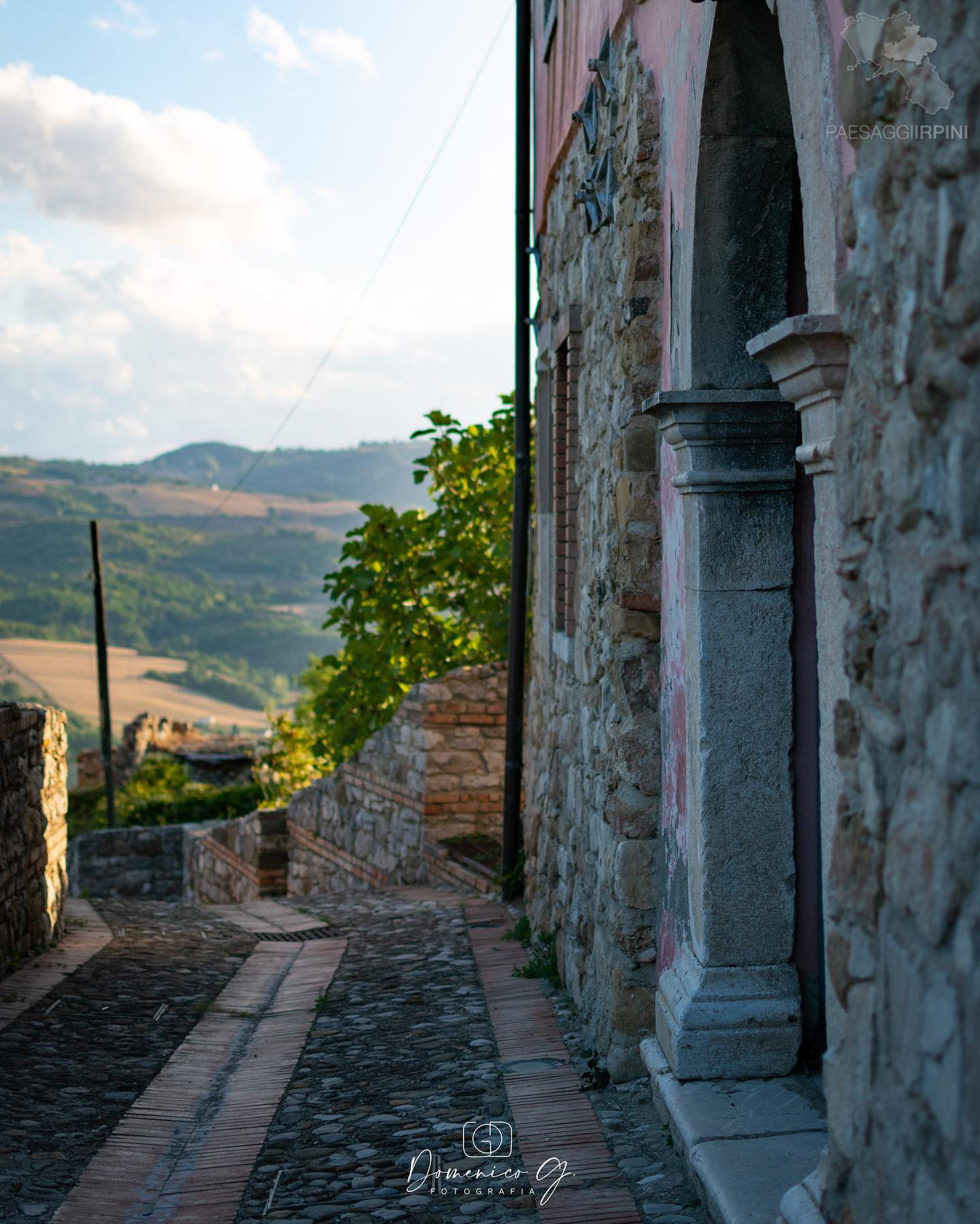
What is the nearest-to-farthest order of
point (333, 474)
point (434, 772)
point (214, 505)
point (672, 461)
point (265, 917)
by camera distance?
1. point (672, 461)
2. point (265, 917)
3. point (434, 772)
4. point (214, 505)
5. point (333, 474)

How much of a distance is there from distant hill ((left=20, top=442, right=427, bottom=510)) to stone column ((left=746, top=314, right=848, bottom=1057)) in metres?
94.3

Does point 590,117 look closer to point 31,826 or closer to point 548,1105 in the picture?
point 548,1105

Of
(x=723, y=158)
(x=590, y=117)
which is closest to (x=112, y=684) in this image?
(x=590, y=117)

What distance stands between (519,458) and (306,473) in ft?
369

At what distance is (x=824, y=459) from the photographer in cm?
212

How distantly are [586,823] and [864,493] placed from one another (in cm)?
285

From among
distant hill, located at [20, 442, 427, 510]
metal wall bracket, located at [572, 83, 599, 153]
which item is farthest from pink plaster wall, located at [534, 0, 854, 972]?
distant hill, located at [20, 442, 427, 510]

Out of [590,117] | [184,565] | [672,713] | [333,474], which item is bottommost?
[672,713]

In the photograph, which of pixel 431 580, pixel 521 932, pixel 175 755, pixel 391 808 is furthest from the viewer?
pixel 175 755

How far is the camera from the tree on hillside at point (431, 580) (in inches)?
378

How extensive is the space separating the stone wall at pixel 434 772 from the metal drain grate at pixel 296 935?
154 cm

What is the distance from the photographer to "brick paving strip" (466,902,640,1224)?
273 centimetres

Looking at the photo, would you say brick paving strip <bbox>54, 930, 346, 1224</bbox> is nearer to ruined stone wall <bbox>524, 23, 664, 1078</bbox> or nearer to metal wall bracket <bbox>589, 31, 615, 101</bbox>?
ruined stone wall <bbox>524, 23, 664, 1078</bbox>

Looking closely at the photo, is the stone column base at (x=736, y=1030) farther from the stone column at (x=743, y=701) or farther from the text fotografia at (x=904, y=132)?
the text fotografia at (x=904, y=132)
